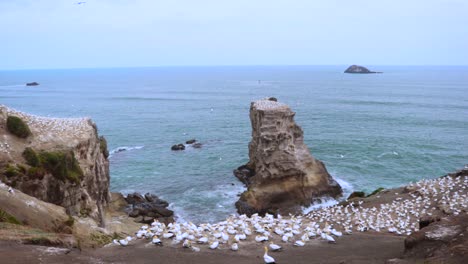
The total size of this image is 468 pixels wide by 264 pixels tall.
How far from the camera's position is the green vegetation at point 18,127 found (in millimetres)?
27641

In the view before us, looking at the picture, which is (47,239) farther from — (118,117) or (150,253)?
(118,117)

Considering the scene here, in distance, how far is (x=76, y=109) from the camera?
10762 centimetres

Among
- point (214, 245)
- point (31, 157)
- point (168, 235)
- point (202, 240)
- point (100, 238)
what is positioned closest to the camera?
point (214, 245)

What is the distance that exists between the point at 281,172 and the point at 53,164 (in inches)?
879

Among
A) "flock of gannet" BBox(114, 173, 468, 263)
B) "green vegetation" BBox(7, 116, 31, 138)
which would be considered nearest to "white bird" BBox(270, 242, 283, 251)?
"flock of gannet" BBox(114, 173, 468, 263)

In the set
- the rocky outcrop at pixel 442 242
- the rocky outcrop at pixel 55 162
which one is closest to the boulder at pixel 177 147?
the rocky outcrop at pixel 55 162

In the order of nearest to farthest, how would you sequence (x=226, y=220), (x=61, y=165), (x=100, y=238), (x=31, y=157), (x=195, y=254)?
(x=195, y=254), (x=100, y=238), (x=226, y=220), (x=31, y=157), (x=61, y=165)

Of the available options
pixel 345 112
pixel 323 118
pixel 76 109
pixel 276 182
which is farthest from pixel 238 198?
pixel 76 109

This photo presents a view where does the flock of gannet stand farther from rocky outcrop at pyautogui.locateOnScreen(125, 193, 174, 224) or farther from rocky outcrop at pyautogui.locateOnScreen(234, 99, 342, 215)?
rocky outcrop at pyautogui.locateOnScreen(125, 193, 174, 224)

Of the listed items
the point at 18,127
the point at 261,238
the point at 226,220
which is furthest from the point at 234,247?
the point at 18,127

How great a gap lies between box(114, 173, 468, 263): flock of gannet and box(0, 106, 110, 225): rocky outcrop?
7.92m

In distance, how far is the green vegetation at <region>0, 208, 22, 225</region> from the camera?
693 inches

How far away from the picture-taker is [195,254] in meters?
16.2

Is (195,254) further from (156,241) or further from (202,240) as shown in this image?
(156,241)
